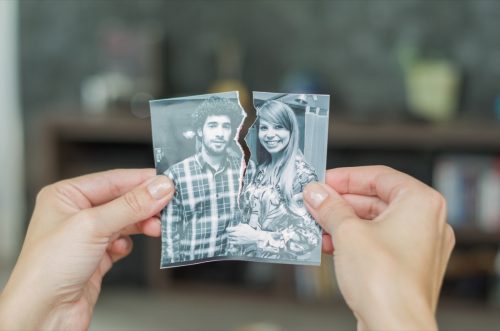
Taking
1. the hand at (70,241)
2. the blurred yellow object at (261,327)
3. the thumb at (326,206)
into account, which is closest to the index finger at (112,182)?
the hand at (70,241)

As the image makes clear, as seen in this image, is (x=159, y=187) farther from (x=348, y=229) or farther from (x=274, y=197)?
(x=348, y=229)

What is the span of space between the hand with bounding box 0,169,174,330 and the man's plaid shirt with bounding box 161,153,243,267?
5 cm

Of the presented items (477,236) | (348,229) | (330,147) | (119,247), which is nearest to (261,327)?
(330,147)

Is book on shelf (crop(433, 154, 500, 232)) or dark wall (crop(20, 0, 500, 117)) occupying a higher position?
dark wall (crop(20, 0, 500, 117))

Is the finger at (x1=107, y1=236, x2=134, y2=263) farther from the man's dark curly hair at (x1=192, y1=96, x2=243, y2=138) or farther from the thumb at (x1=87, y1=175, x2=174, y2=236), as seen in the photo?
the man's dark curly hair at (x1=192, y1=96, x2=243, y2=138)

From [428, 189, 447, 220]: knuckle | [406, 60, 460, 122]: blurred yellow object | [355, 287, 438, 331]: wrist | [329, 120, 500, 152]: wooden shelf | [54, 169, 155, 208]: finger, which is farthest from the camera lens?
[406, 60, 460, 122]: blurred yellow object

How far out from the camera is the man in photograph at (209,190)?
1.28 metres

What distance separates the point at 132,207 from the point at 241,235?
250 mm

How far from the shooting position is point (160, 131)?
1.29 m

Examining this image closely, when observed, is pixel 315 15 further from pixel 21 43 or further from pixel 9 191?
pixel 9 191

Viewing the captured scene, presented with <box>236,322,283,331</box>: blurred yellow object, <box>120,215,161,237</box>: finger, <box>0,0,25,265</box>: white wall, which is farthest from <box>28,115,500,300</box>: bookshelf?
<box>120,215,161,237</box>: finger

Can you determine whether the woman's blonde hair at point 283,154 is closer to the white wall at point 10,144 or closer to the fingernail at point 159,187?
the fingernail at point 159,187

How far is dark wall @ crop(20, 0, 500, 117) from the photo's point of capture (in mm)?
3320

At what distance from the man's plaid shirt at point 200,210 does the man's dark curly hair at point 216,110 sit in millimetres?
72
